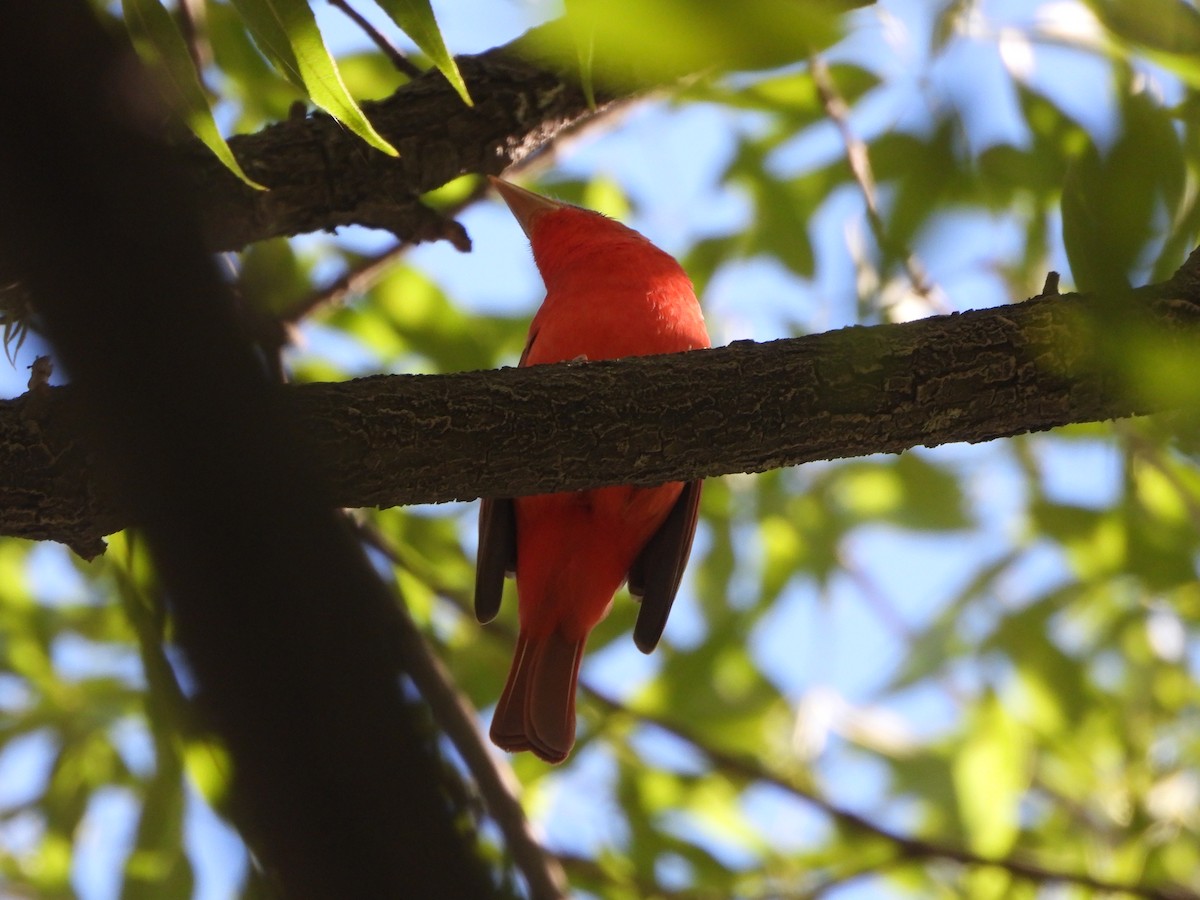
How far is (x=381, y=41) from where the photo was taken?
3271 mm

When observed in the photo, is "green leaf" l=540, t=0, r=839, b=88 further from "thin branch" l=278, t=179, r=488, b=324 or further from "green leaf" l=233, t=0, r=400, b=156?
"thin branch" l=278, t=179, r=488, b=324

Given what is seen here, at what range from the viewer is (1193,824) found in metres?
5.26

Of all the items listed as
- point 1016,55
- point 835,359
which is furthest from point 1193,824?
point 835,359

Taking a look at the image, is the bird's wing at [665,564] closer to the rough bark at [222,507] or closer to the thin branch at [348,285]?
the thin branch at [348,285]

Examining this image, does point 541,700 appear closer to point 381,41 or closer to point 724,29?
point 381,41

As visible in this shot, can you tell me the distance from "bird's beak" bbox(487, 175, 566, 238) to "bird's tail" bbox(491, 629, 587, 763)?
167cm

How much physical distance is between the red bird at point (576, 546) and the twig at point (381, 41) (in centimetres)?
51

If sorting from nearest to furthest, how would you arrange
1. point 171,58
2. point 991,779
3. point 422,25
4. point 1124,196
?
point 1124,196 < point 422,25 < point 171,58 < point 991,779

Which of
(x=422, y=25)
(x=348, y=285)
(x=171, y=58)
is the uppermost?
(x=348, y=285)

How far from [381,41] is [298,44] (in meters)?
1.29

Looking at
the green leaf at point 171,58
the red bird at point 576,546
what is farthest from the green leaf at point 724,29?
the red bird at point 576,546

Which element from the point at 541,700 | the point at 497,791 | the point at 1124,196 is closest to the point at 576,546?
the point at 541,700

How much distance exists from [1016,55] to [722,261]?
64.1 inches

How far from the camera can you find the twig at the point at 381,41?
2.99 meters
